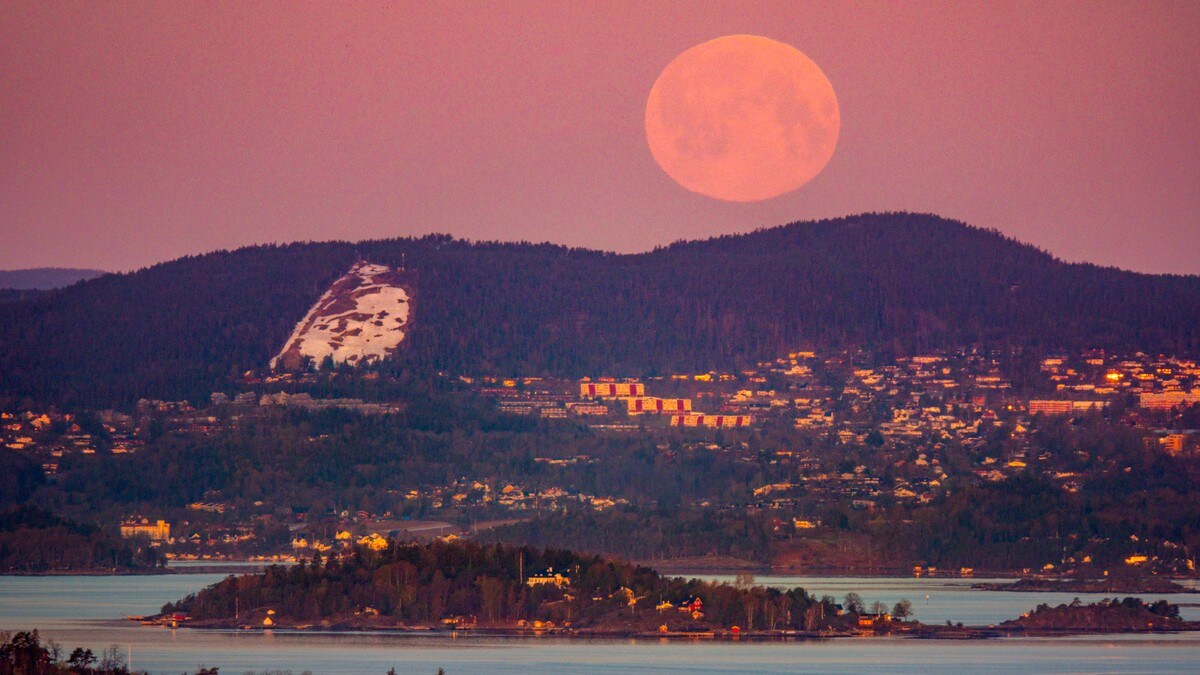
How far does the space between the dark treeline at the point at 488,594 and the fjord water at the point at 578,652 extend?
4.91m

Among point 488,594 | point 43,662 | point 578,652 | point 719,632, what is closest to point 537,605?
point 488,594

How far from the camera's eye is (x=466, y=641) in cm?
14562

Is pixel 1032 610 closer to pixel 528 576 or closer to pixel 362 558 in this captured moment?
pixel 528 576

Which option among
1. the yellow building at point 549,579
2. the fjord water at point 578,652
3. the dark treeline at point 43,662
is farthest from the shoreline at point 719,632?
the dark treeline at point 43,662

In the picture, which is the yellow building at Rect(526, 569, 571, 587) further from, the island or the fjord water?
the fjord water

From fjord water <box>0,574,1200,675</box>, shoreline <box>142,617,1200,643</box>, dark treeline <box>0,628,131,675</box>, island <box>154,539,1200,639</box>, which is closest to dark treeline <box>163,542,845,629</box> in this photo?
island <box>154,539,1200,639</box>

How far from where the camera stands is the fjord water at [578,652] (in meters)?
129

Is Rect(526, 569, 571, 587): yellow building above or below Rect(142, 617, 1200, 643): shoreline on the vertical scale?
above

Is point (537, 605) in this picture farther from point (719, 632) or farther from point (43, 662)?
point (43, 662)

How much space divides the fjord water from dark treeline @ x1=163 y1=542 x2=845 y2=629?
4911mm

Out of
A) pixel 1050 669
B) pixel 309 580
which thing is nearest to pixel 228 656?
pixel 309 580

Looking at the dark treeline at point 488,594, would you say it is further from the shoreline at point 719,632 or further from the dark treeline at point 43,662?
the dark treeline at point 43,662

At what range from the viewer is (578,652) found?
5433 inches

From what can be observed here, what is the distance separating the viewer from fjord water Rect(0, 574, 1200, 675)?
12875 centimetres
